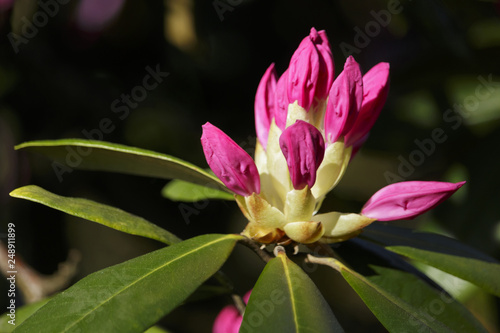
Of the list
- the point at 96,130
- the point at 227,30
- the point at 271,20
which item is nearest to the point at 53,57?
the point at 96,130

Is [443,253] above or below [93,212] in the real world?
below

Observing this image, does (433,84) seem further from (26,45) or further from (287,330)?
(287,330)

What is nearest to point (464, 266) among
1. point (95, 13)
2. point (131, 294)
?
point (131, 294)

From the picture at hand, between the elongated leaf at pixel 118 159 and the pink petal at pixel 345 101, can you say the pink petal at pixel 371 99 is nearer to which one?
the pink petal at pixel 345 101

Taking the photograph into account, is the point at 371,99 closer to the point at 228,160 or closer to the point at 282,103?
the point at 282,103

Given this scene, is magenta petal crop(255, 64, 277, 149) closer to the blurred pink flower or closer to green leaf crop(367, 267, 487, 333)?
green leaf crop(367, 267, 487, 333)

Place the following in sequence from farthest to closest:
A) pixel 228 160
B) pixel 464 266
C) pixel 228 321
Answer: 1. pixel 228 321
2. pixel 464 266
3. pixel 228 160
